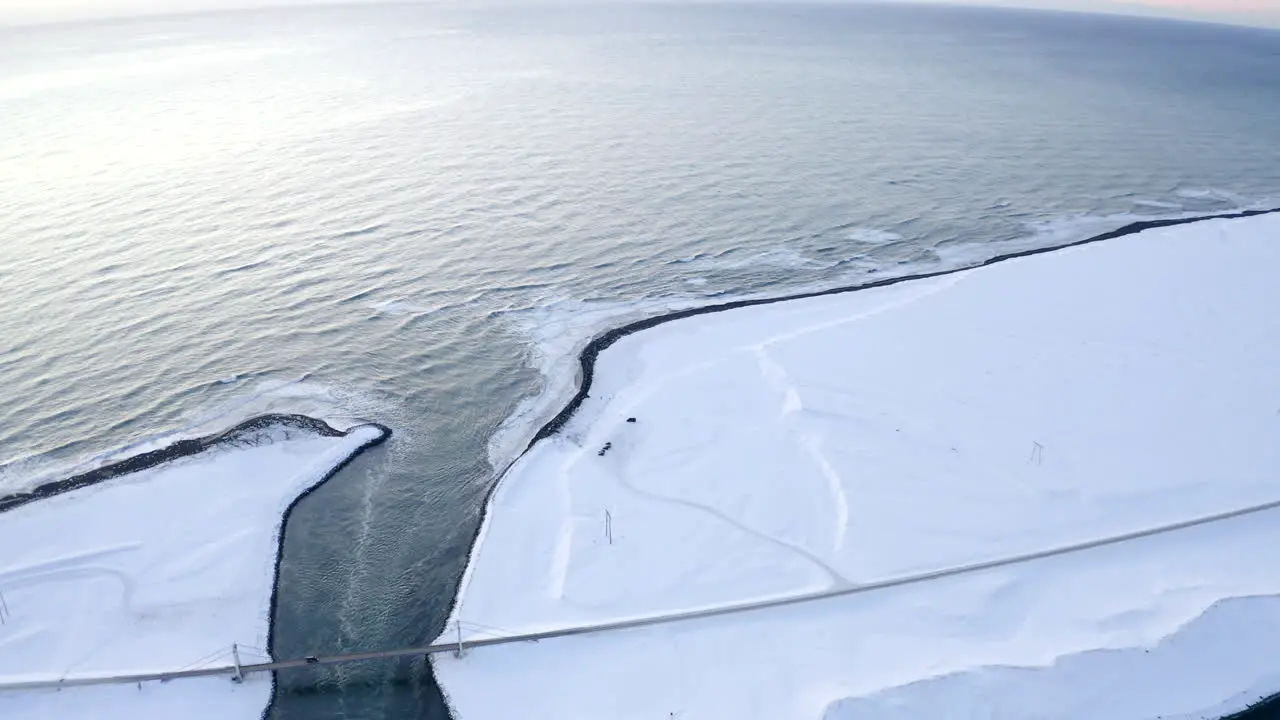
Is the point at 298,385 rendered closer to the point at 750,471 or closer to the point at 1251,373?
the point at 750,471

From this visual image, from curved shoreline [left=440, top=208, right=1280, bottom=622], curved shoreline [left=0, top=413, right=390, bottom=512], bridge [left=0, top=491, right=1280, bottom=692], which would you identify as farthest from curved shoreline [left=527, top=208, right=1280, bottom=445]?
bridge [left=0, top=491, right=1280, bottom=692]

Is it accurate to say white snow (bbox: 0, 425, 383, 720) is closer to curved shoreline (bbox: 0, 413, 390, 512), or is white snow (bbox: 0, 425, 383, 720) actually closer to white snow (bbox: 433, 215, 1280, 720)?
curved shoreline (bbox: 0, 413, 390, 512)

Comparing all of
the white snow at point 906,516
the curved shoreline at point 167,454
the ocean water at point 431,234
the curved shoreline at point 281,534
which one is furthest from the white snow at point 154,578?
the white snow at point 906,516

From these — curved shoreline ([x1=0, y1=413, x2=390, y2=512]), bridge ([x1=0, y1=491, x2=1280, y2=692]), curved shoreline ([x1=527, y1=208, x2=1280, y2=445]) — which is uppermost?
curved shoreline ([x1=527, y1=208, x2=1280, y2=445])

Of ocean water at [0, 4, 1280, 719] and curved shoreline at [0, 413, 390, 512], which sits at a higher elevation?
ocean water at [0, 4, 1280, 719]

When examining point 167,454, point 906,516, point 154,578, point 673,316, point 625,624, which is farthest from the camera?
point 673,316

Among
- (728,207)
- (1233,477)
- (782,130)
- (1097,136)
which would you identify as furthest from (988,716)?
(1097,136)

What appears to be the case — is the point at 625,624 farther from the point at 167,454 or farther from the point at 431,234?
the point at 431,234

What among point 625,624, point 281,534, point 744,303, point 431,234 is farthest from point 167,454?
point 744,303
